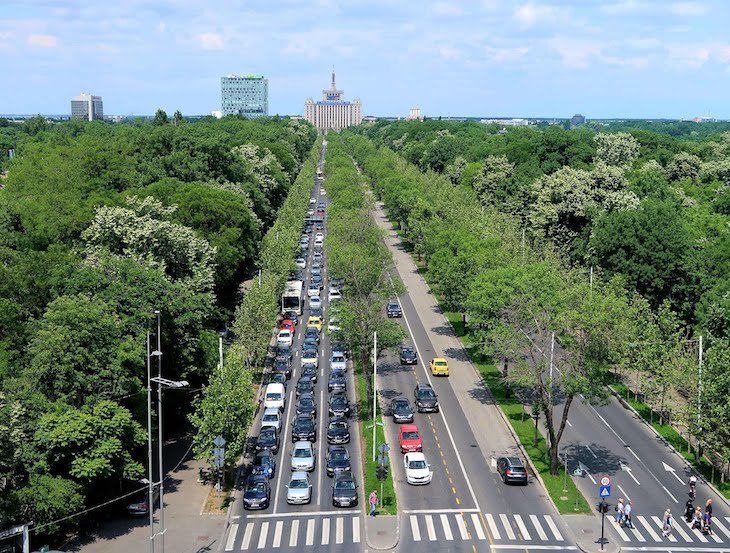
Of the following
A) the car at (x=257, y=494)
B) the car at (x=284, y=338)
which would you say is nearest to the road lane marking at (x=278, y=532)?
the car at (x=257, y=494)

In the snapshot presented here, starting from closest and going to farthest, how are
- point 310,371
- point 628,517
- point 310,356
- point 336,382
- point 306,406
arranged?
point 628,517, point 306,406, point 336,382, point 310,371, point 310,356

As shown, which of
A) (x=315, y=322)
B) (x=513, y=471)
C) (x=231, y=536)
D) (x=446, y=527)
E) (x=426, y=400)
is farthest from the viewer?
(x=315, y=322)

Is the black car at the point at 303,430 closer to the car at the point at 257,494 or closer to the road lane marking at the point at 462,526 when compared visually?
the car at the point at 257,494

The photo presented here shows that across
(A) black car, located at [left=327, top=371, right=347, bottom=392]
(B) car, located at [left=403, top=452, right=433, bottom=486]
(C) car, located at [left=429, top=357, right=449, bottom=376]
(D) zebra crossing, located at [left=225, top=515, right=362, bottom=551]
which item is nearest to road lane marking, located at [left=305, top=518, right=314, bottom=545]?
(D) zebra crossing, located at [left=225, top=515, right=362, bottom=551]

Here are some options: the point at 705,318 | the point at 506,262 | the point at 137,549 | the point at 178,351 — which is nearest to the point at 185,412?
the point at 178,351

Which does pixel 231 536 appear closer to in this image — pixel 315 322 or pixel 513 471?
pixel 513 471

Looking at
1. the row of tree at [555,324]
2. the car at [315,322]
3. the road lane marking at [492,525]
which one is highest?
the row of tree at [555,324]

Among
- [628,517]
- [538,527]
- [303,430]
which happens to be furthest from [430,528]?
[303,430]

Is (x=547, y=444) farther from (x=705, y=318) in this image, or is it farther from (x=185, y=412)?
(x=185, y=412)
